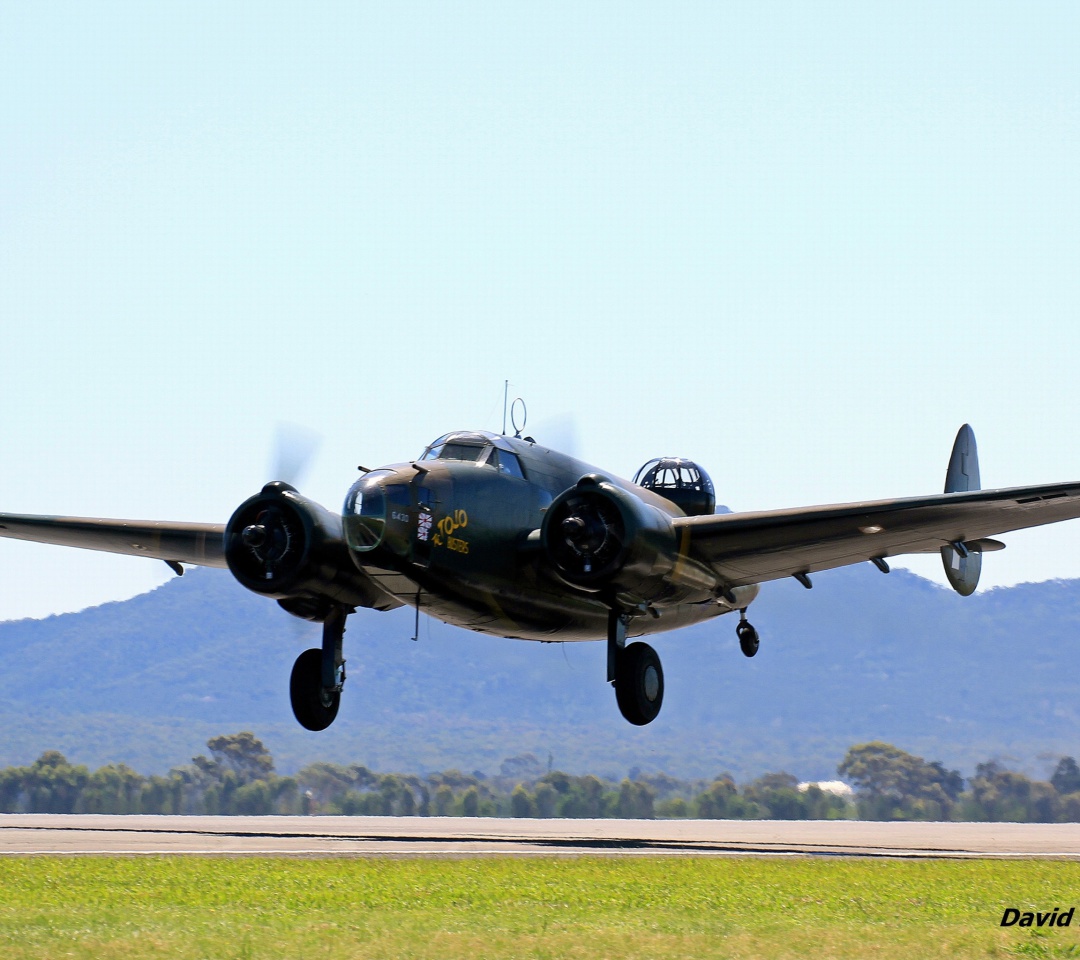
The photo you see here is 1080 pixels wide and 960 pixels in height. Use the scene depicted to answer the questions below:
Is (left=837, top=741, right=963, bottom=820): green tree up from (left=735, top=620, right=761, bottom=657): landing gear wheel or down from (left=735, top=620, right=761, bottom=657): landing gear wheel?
down

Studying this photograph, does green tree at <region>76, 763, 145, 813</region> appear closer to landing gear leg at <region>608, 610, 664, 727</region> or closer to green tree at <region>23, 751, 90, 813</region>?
green tree at <region>23, 751, 90, 813</region>

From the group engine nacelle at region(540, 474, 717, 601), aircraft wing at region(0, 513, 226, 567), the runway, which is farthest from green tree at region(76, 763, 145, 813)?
engine nacelle at region(540, 474, 717, 601)

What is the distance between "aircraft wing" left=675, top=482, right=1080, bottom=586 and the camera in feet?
82.1

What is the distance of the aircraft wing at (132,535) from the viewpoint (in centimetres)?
3067

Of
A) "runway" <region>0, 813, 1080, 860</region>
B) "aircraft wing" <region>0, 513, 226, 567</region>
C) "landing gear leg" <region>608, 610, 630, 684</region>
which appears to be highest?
"aircraft wing" <region>0, 513, 226, 567</region>

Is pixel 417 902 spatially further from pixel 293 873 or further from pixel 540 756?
pixel 540 756

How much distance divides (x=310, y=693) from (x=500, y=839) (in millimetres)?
4690

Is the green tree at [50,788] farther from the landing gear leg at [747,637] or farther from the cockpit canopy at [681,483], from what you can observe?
the landing gear leg at [747,637]

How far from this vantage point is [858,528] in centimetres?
2631

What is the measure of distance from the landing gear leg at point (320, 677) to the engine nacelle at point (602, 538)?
17.3 feet

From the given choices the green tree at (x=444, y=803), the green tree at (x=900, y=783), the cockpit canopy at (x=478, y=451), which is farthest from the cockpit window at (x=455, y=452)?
the green tree at (x=900, y=783)

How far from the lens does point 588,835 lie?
3225 centimetres

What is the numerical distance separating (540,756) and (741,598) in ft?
519

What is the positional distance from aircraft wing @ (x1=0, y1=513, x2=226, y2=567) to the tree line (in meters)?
32.4
